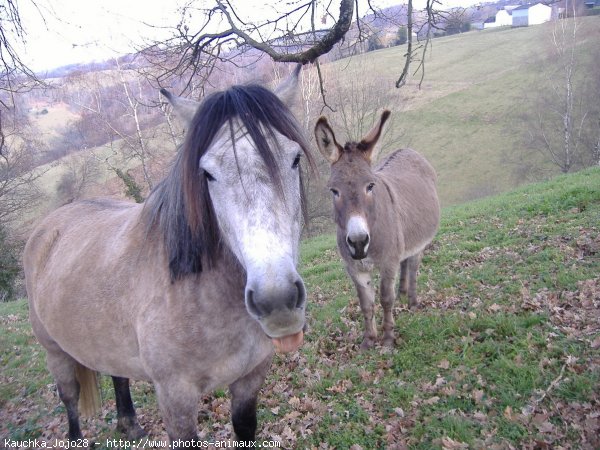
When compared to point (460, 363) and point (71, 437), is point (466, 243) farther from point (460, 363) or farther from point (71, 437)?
point (71, 437)

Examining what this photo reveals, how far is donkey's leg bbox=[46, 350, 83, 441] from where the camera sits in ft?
12.1

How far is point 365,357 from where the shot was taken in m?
4.72

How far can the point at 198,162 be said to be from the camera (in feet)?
6.48

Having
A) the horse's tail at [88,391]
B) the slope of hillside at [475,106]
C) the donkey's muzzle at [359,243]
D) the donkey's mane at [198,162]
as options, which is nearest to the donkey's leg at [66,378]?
the horse's tail at [88,391]

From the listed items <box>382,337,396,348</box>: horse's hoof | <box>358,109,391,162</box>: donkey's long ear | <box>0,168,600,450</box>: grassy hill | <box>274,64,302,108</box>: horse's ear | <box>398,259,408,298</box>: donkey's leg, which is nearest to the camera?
<box>274,64,302,108</box>: horse's ear

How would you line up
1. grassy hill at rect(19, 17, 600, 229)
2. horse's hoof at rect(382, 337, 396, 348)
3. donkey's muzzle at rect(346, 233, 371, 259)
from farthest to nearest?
1. grassy hill at rect(19, 17, 600, 229)
2. horse's hoof at rect(382, 337, 396, 348)
3. donkey's muzzle at rect(346, 233, 371, 259)

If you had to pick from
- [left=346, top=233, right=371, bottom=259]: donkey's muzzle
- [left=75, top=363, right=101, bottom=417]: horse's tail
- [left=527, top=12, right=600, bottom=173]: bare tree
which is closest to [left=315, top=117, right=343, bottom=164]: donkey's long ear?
[left=346, top=233, right=371, bottom=259]: donkey's muzzle

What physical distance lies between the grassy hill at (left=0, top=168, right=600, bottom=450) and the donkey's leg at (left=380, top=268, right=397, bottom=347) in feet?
0.65

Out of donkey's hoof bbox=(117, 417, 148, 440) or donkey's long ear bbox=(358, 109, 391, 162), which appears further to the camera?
donkey's long ear bbox=(358, 109, 391, 162)

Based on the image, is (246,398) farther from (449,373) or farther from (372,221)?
(372,221)

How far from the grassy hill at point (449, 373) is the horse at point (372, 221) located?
566mm

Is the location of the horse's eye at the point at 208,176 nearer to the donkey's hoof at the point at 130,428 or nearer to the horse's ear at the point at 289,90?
the horse's ear at the point at 289,90

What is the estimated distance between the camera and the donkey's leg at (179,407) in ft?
7.51

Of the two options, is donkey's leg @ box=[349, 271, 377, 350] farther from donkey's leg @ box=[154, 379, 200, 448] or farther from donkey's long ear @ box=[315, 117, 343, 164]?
donkey's leg @ box=[154, 379, 200, 448]
